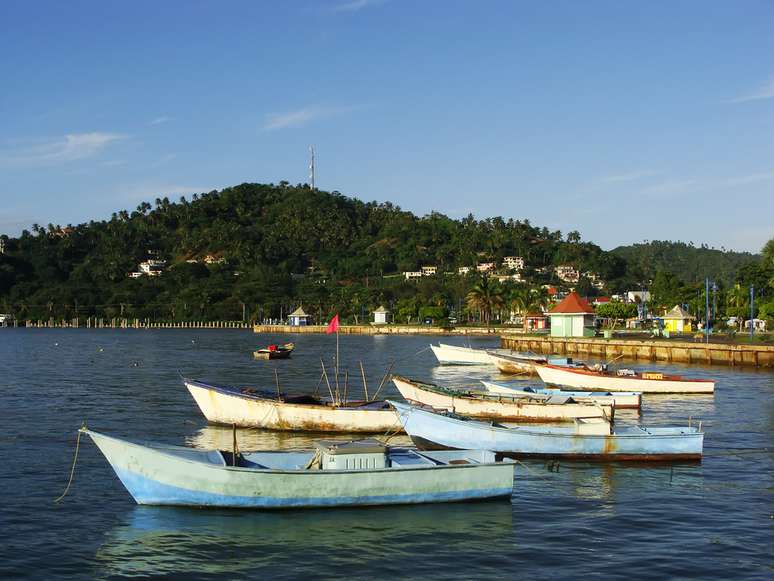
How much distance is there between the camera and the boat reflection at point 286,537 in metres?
18.5

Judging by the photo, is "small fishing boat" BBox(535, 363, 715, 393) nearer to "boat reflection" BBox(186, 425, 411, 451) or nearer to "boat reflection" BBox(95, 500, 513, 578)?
"boat reflection" BBox(186, 425, 411, 451)

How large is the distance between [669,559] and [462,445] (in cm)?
960

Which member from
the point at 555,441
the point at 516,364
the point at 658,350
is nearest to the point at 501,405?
the point at 555,441

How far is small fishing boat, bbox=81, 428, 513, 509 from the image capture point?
21.7 m

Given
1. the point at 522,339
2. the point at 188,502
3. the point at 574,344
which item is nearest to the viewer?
the point at 188,502

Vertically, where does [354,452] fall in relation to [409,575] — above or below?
above

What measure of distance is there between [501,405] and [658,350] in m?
53.9

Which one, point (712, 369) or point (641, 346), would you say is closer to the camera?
point (712, 369)

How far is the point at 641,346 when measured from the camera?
86.2m

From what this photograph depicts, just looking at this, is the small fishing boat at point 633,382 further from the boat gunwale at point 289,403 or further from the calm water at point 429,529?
the boat gunwale at point 289,403

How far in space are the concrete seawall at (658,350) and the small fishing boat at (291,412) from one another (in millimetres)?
34663

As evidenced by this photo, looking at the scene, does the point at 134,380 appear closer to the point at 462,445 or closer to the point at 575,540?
the point at 462,445

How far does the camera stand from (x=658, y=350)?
8475cm

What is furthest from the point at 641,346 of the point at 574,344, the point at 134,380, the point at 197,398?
the point at 197,398
